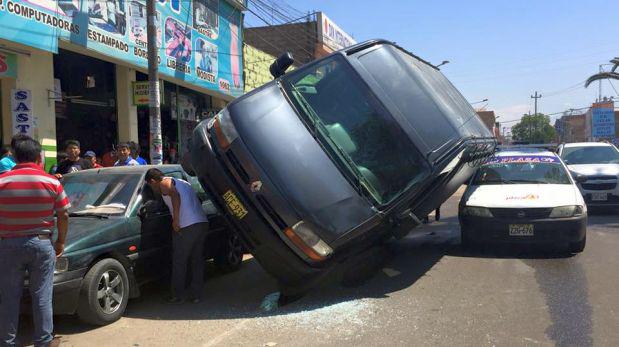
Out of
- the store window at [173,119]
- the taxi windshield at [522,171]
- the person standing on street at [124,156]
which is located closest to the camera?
the taxi windshield at [522,171]

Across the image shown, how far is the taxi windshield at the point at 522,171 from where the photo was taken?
27.4 ft

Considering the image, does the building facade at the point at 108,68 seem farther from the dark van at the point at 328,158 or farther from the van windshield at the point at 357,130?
the van windshield at the point at 357,130

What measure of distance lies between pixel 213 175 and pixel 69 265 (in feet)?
5.11

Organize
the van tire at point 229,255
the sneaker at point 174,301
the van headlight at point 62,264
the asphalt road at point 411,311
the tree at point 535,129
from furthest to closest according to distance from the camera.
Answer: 1. the tree at point 535,129
2. the van tire at point 229,255
3. the sneaker at point 174,301
4. the van headlight at point 62,264
5. the asphalt road at point 411,311

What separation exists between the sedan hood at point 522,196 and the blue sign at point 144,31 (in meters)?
7.60

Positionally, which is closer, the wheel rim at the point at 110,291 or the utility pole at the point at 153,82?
the wheel rim at the point at 110,291

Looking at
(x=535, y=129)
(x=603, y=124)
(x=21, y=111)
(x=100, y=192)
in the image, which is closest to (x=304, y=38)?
(x=21, y=111)

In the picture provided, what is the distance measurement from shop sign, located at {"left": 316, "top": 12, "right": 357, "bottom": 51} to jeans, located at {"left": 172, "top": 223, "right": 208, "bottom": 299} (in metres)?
Result: 24.1

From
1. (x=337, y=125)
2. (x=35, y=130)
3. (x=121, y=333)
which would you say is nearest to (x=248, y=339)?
(x=121, y=333)

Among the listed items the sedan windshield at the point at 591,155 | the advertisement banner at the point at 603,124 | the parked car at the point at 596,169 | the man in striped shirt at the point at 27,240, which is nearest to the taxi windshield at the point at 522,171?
the parked car at the point at 596,169

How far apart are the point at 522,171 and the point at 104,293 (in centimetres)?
655

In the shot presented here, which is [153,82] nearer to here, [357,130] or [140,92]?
[140,92]

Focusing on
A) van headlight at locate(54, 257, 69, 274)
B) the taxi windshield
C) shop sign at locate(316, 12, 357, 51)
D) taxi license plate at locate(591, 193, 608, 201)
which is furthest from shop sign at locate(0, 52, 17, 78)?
shop sign at locate(316, 12, 357, 51)

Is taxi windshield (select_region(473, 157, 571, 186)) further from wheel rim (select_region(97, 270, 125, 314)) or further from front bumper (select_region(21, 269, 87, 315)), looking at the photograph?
front bumper (select_region(21, 269, 87, 315))
